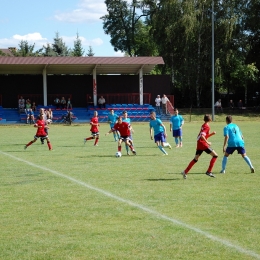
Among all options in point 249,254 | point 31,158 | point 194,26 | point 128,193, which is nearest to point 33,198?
point 128,193

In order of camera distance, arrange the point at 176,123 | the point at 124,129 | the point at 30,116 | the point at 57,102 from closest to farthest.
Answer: the point at 124,129 < the point at 176,123 < the point at 30,116 < the point at 57,102

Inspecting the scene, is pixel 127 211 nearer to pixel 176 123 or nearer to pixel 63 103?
pixel 176 123

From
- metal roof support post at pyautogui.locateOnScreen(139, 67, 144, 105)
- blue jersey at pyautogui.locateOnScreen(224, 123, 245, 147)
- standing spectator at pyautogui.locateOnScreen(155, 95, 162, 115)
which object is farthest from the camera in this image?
metal roof support post at pyautogui.locateOnScreen(139, 67, 144, 105)

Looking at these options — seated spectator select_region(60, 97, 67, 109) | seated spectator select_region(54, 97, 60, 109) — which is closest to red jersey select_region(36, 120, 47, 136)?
seated spectator select_region(54, 97, 60, 109)

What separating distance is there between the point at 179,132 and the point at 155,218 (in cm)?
1553

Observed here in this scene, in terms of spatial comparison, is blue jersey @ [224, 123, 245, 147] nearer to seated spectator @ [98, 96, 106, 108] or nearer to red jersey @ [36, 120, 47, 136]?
red jersey @ [36, 120, 47, 136]

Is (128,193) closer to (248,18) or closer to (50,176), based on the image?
(50,176)

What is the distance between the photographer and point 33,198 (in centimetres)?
1189

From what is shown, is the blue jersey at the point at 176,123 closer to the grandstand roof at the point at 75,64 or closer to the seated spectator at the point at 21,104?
the grandstand roof at the point at 75,64

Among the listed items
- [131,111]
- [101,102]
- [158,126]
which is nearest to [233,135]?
[158,126]

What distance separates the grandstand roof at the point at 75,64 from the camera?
49406mm

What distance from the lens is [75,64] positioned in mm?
49938

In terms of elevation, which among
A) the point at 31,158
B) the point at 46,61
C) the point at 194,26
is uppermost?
the point at 194,26

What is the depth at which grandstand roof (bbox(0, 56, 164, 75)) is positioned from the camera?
4941cm
